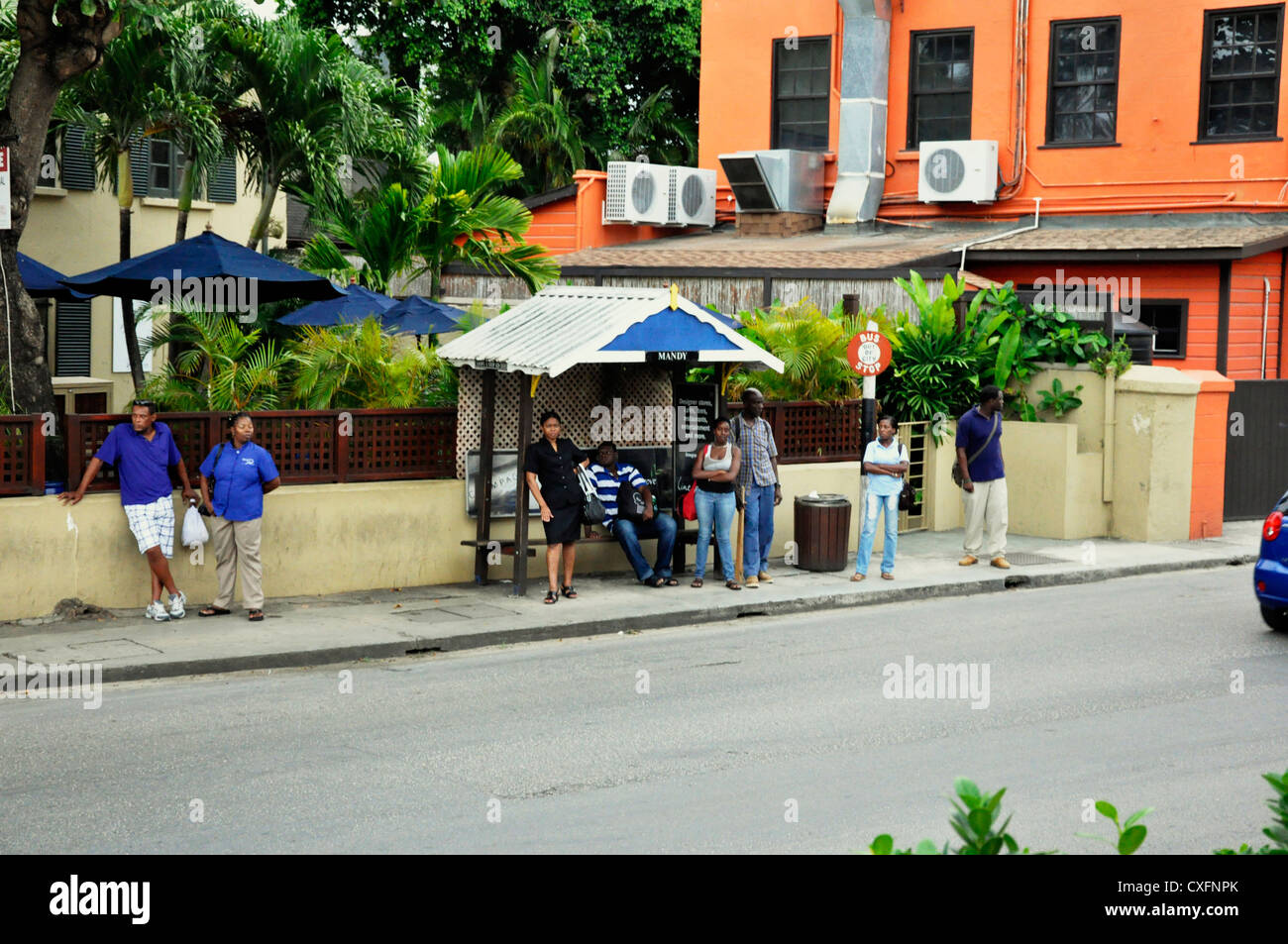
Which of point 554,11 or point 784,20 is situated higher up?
point 554,11

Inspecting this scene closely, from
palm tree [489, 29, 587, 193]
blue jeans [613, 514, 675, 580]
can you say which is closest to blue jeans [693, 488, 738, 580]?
blue jeans [613, 514, 675, 580]

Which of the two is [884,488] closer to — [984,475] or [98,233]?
[984,475]

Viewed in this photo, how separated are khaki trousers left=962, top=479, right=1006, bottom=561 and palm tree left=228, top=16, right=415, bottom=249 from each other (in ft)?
30.2

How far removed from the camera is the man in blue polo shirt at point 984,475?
1645cm

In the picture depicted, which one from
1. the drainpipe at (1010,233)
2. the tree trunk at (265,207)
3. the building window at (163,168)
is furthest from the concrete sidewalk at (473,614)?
the building window at (163,168)

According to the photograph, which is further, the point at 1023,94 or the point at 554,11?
the point at 554,11

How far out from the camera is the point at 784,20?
90.8ft

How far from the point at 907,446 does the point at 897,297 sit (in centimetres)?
→ 307

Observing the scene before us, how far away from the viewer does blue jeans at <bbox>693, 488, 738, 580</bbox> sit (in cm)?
1502

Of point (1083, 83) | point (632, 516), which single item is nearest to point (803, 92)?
point (1083, 83)

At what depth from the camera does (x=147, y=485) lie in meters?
12.8

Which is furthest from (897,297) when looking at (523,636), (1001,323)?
(523,636)

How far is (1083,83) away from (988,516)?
10.8 meters

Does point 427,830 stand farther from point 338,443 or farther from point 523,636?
point 338,443
